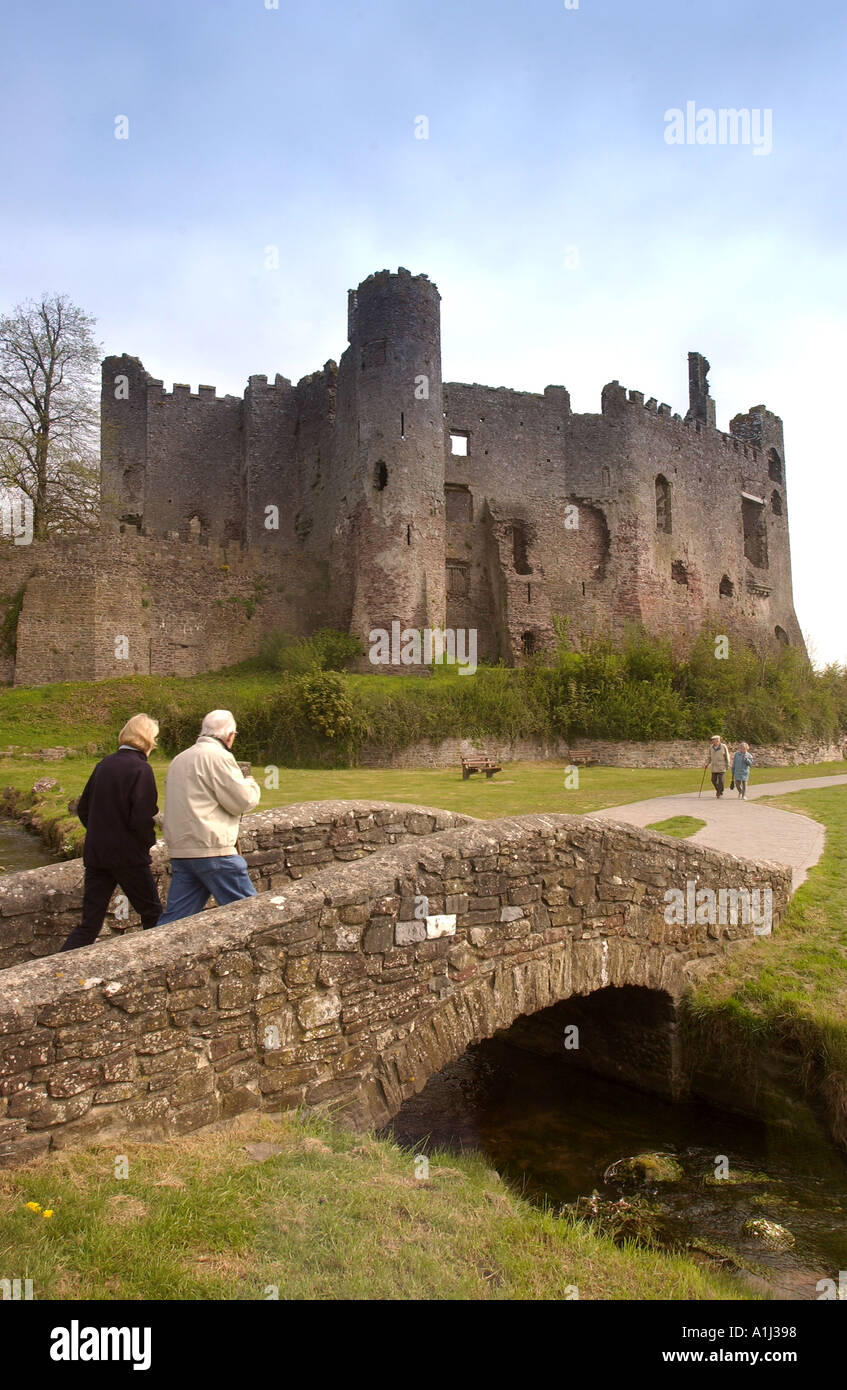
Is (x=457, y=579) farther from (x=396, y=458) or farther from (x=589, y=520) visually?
(x=589, y=520)

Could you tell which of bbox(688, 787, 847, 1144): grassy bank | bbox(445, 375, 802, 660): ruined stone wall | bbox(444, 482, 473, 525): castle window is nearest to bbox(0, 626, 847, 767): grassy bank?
bbox(445, 375, 802, 660): ruined stone wall

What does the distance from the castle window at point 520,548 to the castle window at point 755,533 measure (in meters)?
17.4

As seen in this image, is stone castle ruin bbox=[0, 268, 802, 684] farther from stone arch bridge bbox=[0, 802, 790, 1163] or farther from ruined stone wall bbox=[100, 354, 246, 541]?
stone arch bridge bbox=[0, 802, 790, 1163]

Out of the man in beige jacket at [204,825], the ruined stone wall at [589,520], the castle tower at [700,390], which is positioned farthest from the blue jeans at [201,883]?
the castle tower at [700,390]

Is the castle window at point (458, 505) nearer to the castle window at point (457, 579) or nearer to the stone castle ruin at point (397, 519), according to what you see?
the stone castle ruin at point (397, 519)

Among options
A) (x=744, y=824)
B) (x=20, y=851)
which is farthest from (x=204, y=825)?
(x=744, y=824)

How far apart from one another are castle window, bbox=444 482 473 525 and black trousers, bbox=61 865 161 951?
114ft

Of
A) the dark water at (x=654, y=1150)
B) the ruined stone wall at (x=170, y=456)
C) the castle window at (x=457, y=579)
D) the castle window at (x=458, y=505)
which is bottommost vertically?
the dark water at (x=654, y=1150)

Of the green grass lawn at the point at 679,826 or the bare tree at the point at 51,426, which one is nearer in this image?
the green grass lawn at the point at 679,826

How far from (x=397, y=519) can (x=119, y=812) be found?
2859 cm

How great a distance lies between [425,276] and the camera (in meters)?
34.2

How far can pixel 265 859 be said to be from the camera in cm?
861

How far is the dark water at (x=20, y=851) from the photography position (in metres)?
13.0

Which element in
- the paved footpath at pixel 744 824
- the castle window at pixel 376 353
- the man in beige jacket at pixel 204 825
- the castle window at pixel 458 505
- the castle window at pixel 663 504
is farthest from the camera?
the castle window at pixel 663 504
